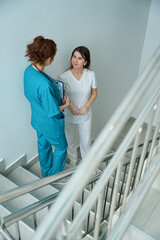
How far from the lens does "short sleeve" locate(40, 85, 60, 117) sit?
208 cm

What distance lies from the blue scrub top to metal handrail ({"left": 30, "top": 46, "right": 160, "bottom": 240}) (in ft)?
4.30

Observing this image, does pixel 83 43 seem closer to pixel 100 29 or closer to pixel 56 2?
pixel 100 29

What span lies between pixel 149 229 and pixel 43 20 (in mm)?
1941

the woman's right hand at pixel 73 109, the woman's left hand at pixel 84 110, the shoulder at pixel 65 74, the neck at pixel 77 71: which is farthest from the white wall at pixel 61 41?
the woman's left hand at pixel 84 110

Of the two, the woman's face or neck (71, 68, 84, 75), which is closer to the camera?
the woman's face

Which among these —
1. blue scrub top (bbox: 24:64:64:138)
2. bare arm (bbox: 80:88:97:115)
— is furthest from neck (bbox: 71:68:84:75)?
blue scrub top (bbox: 24:64:64:138)

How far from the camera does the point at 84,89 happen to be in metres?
2.73

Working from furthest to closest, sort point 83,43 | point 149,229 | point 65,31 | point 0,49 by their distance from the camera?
point 83,43, point 65,31, point 0,49, point 149,229

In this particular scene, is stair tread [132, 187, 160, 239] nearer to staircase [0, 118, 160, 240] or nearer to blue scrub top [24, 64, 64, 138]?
staircase [0, 118, 160, 240]

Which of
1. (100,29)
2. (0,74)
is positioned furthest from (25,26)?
(100,29)

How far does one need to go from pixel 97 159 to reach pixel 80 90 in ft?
6.77

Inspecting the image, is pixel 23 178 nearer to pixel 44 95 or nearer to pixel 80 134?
pixel 80 134

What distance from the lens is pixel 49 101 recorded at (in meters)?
2.12

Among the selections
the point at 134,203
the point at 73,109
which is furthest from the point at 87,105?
the point at 134,203
